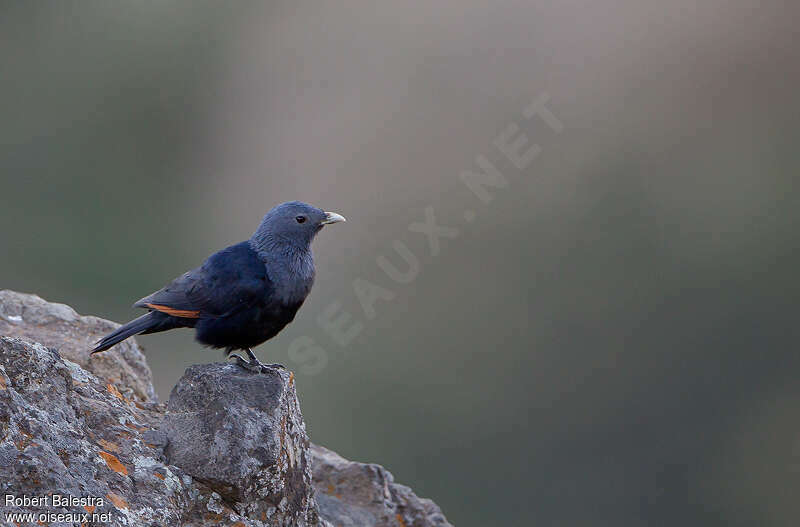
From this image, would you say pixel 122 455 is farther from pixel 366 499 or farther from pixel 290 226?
pixel 290 226

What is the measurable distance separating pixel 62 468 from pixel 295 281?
10.8 feet

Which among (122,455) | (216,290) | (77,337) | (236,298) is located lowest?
(122,455)

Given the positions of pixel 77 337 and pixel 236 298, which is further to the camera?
pixel 77 337

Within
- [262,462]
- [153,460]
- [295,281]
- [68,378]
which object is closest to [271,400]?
[262,462]

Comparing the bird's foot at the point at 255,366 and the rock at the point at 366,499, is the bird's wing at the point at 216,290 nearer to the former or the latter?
the bird's foot at the point at 255,366

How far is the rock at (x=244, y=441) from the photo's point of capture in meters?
5.78

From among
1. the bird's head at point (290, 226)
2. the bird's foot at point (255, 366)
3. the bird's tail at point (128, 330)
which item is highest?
the bird's head at point (290, 226)

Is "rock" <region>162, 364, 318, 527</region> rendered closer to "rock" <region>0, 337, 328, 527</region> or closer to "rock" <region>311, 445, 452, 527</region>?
"rock" <region>0, 337, 328, 527</region>

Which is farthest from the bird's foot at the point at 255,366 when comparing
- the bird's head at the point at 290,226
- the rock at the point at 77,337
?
the bird's head at the point at 290,226

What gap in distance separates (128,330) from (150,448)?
1.61 meters

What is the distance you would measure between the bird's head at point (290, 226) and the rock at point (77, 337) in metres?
1.57

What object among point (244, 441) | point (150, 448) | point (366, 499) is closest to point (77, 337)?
point (150, 448)

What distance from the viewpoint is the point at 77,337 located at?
25.3ft

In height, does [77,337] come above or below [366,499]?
above
